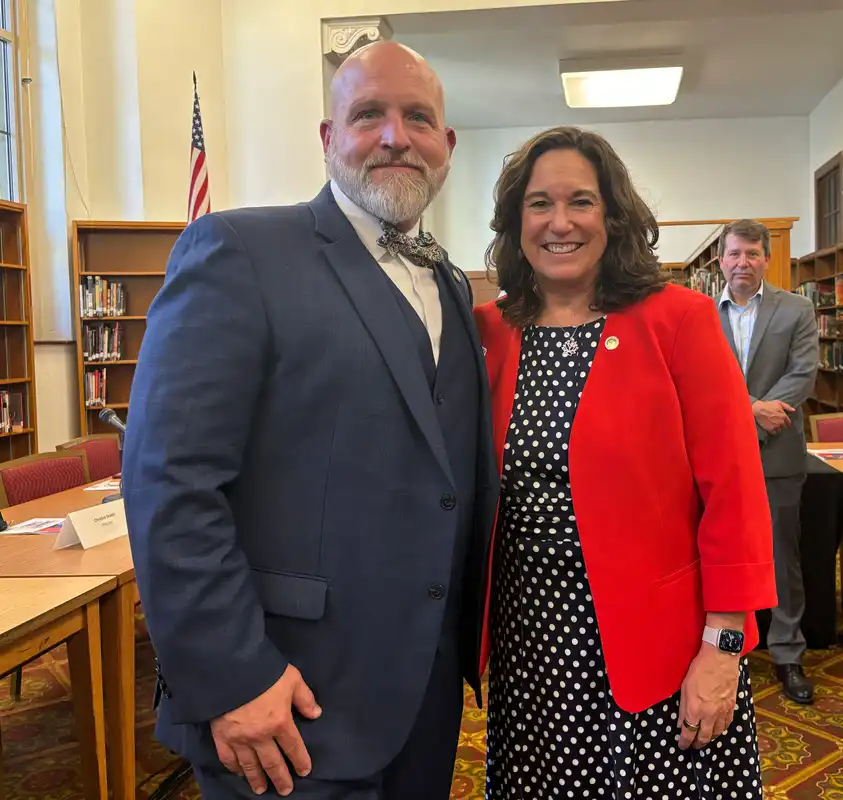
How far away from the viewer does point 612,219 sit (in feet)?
5.26

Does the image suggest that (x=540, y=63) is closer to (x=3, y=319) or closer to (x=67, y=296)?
(x=67, y=296)

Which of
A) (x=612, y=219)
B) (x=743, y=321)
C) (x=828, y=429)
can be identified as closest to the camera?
(x=612, y=219)

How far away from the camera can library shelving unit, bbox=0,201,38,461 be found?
5602mm

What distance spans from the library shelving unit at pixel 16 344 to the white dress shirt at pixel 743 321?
4863mm

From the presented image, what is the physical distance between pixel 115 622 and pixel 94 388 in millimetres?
4371

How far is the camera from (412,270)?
142 cm

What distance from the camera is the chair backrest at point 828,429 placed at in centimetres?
470

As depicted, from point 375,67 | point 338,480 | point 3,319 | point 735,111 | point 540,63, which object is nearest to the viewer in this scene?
point 338,480

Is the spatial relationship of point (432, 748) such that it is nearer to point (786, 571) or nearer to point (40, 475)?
point (786, 571)

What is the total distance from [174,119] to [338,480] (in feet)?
20.1

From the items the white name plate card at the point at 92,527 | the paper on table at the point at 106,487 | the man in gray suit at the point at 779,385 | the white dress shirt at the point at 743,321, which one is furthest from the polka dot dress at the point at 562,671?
the paper on table at the point at 106,487

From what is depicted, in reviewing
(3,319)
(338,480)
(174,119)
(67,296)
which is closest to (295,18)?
(174,119)

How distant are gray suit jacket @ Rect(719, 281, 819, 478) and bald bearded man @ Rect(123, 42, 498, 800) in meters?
2.37

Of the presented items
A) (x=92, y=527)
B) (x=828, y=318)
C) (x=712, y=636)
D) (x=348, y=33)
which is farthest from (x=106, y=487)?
(x=828, y=318)
